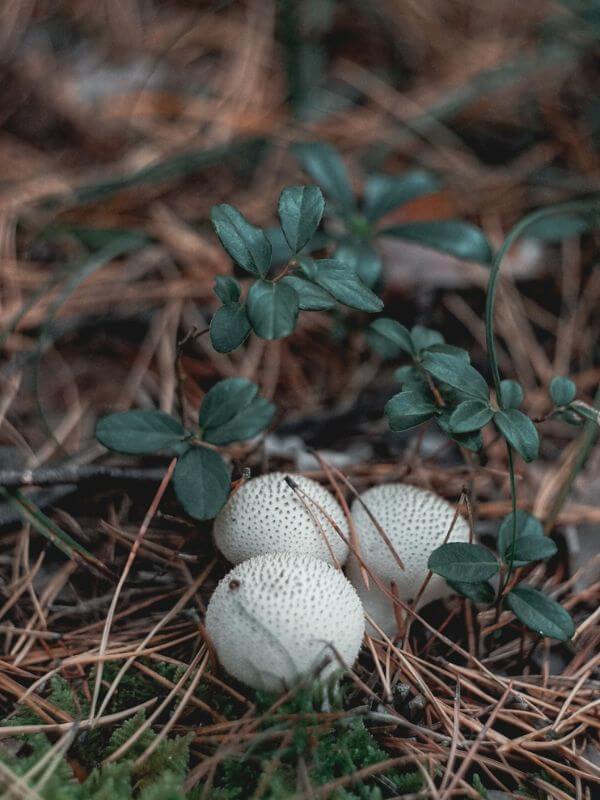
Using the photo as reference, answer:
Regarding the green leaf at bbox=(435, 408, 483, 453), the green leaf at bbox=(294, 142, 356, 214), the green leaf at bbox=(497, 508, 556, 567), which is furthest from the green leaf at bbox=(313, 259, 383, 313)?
the green leaf at bbox=(294, 142, 356, 214)

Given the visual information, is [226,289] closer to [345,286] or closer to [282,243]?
[345,286]

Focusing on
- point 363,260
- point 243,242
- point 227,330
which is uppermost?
point 243,242

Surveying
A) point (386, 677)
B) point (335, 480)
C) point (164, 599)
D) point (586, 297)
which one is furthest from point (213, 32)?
point (386, 677)

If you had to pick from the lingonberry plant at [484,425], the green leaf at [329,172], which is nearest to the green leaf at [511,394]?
the lingonberry plant at [484,425]

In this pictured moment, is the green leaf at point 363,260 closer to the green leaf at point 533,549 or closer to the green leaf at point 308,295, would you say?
the green leaf at point 308,295

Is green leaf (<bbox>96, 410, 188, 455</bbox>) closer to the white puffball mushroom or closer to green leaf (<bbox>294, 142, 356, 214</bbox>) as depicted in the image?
the white puffball mushroom

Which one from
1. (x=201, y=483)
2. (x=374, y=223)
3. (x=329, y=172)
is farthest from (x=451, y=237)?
(x=201, y=483)
